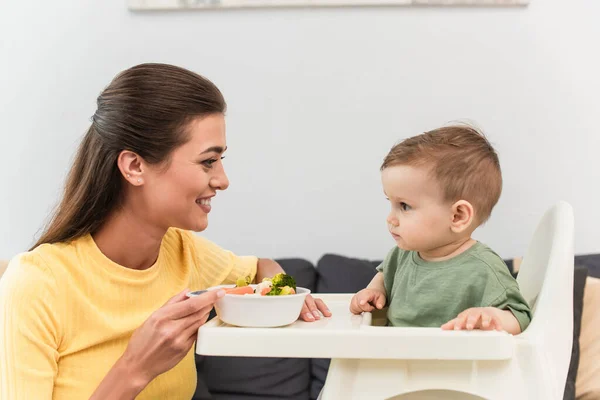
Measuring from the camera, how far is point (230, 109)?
2236mm

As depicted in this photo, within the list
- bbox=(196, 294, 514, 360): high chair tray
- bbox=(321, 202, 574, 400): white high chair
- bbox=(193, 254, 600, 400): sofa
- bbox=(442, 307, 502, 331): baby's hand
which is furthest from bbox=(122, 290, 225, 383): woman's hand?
bbox=(193, 254, 600, 400): sofa

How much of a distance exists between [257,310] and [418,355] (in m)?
0.21

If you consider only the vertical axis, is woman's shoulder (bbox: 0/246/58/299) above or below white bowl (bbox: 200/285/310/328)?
below

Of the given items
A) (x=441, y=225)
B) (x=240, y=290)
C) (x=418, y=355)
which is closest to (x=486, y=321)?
(x=418, y=355)

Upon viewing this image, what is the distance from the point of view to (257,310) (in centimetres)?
84

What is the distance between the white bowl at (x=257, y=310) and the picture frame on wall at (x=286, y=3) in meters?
1.54

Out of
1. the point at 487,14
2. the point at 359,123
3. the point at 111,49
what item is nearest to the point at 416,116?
the point at 359,123

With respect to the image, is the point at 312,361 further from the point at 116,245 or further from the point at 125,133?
the point at 125,133

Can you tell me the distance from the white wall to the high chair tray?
56.1 inches

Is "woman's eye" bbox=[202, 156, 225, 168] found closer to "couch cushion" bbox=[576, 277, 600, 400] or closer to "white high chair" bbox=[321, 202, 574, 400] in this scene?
"white high chair" bbox=[321, 202, 574, 400]

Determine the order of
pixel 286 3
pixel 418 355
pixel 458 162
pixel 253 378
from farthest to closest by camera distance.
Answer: pixel 286 3
pixel 253 378
pixel 458 162
pixel 418 355

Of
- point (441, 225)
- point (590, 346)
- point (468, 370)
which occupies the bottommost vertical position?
point (590, 346)

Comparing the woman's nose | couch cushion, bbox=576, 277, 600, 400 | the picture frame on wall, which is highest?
the picture frame on wall

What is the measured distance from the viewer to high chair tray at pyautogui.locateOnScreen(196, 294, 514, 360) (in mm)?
771
